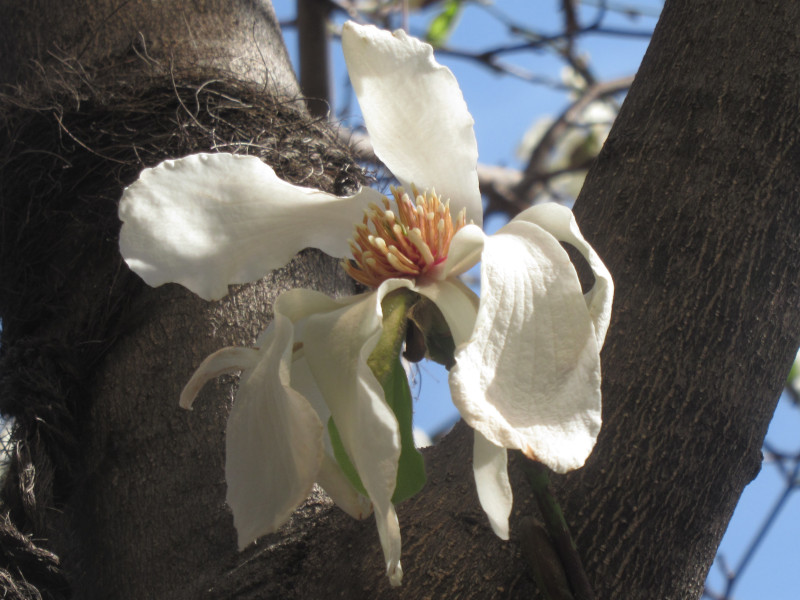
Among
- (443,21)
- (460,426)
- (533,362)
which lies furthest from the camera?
(443,21)

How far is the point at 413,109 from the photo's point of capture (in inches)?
27.2

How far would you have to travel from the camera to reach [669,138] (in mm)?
831

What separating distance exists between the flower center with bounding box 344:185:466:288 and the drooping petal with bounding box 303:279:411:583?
0.03m

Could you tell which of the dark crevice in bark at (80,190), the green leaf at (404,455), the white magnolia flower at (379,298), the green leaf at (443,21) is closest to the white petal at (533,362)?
the white magnolia flower at (379,298)

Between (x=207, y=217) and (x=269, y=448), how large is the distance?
192 millimetres

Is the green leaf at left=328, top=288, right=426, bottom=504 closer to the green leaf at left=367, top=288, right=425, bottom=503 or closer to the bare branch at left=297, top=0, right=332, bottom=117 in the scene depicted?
the green leaf at left=367, top=288, right=425, bottom=503

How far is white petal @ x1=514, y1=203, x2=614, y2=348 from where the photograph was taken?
1.86 feet

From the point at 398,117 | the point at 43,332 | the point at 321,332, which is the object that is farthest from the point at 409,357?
the point at 43,332

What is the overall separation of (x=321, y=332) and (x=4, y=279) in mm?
645

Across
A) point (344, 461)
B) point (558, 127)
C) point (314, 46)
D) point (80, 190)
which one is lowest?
point (558, 127)

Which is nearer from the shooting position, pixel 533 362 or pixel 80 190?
pixel 533 362

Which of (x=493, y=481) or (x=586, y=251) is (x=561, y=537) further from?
(x=586, y=251)

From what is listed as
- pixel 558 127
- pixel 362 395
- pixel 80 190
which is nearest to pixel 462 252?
pixel 362 395

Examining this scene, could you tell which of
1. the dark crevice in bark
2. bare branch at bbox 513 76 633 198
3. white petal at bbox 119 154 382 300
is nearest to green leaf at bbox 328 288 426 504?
white petal at bbox 119 154 382 300
